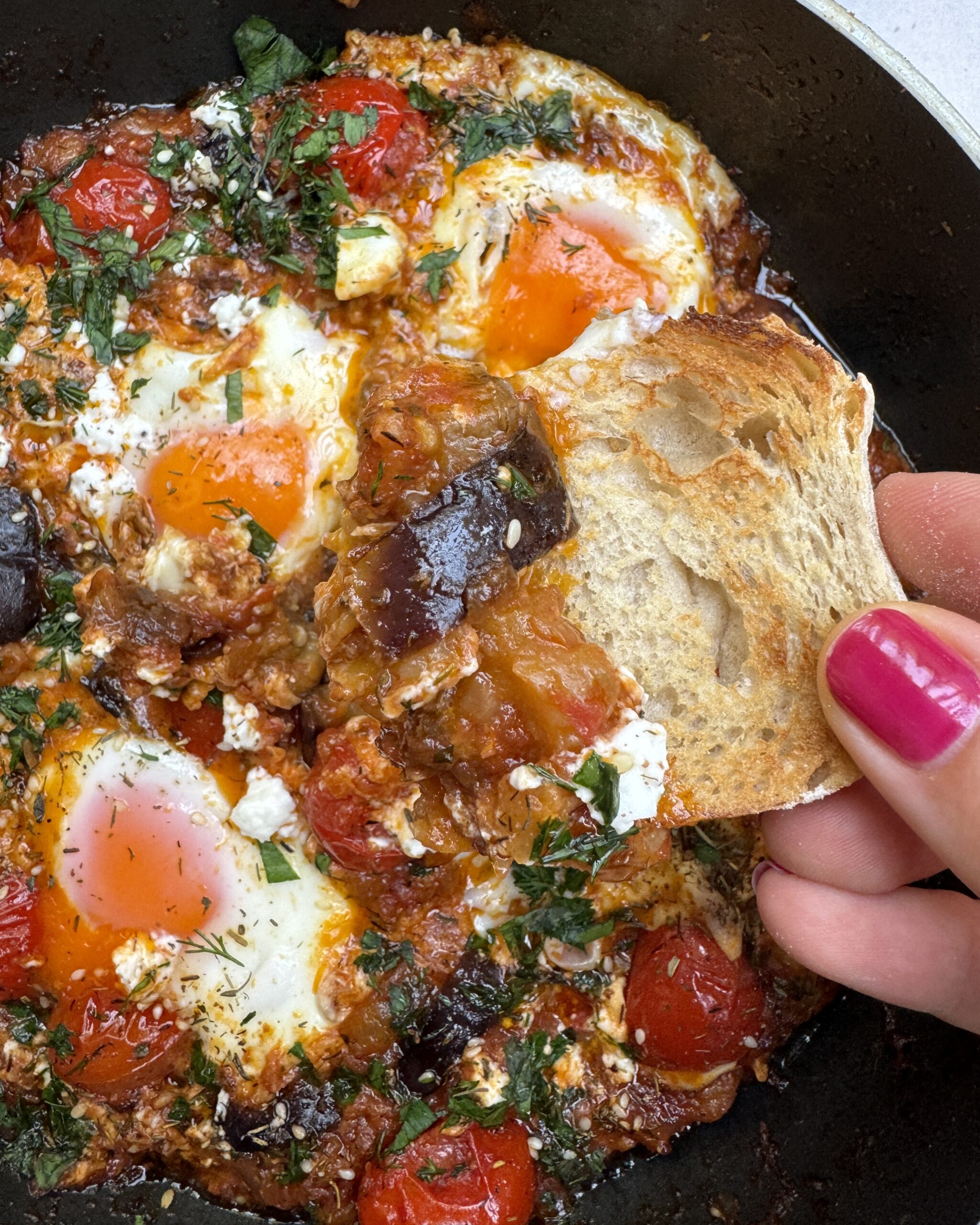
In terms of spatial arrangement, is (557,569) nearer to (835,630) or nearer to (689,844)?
(835,630)

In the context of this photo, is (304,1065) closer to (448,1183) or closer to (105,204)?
(448,1183)

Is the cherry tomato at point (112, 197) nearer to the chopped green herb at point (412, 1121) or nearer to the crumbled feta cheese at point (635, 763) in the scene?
the crumbled feta cheese at point (635, 763)

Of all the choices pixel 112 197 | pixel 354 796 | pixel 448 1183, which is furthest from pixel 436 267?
pixel 448 1183

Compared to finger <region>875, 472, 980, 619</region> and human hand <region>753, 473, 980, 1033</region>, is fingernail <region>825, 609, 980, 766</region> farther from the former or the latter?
finger <region>875, 472, 980, 619</region>

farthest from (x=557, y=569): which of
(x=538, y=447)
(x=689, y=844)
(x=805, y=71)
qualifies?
(x=805, y=71)

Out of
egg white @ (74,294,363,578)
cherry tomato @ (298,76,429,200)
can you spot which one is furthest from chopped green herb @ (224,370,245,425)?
cherry tomato @ (298,76,429,200)

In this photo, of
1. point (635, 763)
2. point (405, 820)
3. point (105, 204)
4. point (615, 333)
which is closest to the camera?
point (635, 763)

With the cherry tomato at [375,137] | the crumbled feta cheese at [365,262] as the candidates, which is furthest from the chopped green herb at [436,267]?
the cherry tomato at [375,137]
